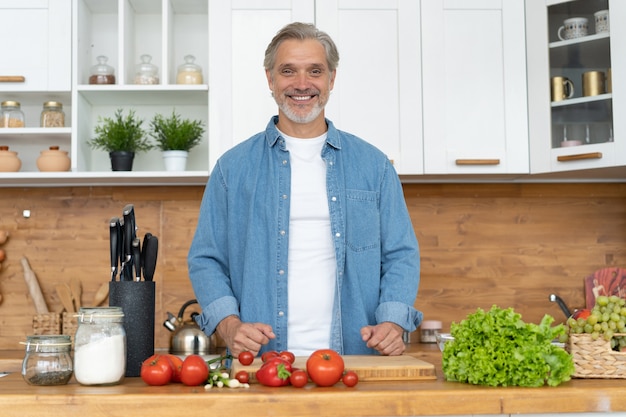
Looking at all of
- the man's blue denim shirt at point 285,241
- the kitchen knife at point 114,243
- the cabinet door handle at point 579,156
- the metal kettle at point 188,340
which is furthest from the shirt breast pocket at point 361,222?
the cabinet door handle at point 579,156

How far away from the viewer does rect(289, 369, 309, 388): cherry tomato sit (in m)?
1.45

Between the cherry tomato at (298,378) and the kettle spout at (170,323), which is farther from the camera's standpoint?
the kettle spout at (170,323)

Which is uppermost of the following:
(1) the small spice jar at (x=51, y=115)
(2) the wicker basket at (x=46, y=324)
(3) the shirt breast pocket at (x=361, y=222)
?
(1) the small spice jar at (x=51, y=115)

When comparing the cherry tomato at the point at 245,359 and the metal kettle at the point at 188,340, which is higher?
the cherry tomato at the point at 245,359

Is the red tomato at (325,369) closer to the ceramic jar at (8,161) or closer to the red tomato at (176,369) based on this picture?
the red tomato at (176,369)

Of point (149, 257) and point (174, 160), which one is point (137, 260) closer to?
point (149, 257)

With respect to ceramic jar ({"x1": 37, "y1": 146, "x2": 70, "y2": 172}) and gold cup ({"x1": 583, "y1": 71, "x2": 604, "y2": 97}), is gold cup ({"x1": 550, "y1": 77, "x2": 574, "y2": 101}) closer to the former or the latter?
gold cup ({"x1": 583, "y1": 71, "x2": 604, "y2": 97})

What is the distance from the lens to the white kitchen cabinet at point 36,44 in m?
3.07

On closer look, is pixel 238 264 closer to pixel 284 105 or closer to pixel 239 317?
pixel 239 317

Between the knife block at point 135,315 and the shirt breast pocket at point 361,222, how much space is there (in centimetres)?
57

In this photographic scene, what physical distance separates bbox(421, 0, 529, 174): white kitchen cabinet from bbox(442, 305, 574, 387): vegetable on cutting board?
1634mm

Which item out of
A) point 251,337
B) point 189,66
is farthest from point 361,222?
point 189,66

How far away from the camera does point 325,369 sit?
146 cm

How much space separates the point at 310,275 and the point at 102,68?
1574 mm
